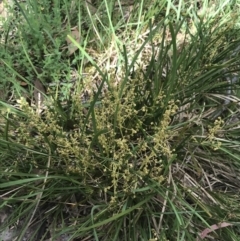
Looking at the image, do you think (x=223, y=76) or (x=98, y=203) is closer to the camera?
(x=98, y=203)

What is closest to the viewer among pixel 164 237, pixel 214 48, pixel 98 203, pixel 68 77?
pixel 164 237

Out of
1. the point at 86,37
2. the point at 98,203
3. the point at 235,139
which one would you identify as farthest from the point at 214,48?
the point at 98,203

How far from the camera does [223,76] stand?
1.60m

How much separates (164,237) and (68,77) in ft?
2.26

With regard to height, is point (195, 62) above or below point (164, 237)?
above

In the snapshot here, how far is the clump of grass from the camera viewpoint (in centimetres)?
135

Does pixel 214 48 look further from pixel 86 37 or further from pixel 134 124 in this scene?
pixel 86 37

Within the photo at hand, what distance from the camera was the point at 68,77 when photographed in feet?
5.52

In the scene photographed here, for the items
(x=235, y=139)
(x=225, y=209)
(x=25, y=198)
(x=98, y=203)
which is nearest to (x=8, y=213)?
(x=25, y=198)

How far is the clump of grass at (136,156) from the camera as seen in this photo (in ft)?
4.42

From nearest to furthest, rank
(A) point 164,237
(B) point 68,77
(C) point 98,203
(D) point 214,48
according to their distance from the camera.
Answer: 1. (A) point 164,237
2. (C) point 98,203
3. (D) point 214,48
4. (B) point 68,77

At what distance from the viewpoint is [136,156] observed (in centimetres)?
147

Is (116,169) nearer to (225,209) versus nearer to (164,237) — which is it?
(164,237)

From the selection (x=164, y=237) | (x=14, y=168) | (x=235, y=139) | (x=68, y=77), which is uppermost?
(x=68, y=77)
